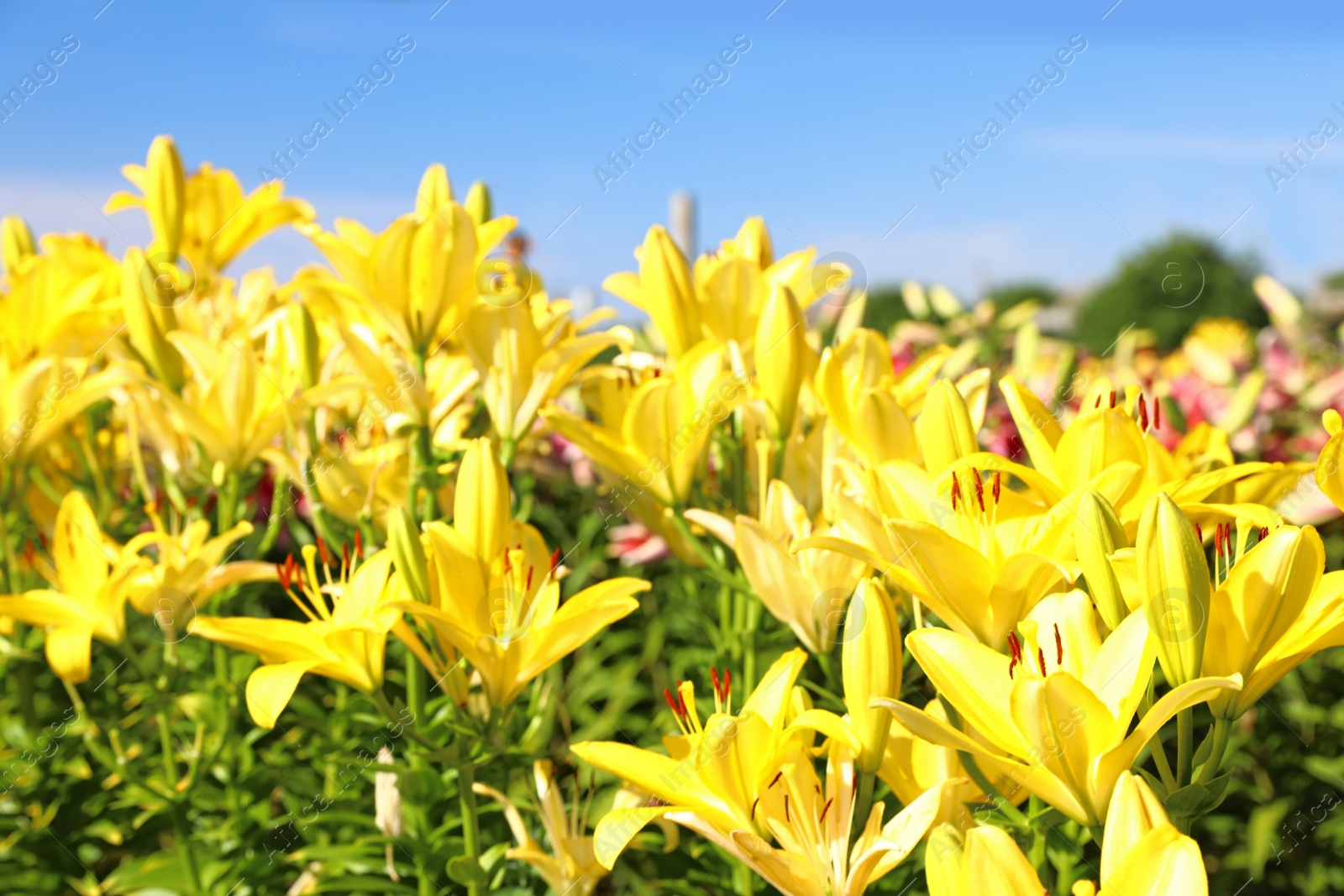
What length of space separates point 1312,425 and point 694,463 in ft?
4.40

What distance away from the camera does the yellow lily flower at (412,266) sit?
113cm

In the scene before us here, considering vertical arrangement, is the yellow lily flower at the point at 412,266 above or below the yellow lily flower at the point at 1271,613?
above

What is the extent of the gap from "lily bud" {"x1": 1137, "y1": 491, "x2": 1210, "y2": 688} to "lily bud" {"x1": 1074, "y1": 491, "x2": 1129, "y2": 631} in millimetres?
31

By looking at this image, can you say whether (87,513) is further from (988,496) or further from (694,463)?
(988,496)

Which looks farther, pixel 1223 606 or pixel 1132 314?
pixel 1132 314

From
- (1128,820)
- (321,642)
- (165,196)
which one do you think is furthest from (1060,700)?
(165,196)

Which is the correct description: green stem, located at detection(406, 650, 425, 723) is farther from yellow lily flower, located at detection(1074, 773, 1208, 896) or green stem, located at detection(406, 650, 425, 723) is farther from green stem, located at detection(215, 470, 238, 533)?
yellow lily flower, located at detection(1074, 773, 1208, 896)

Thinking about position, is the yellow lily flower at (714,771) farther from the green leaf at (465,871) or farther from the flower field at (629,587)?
the green leaf at (465,871)

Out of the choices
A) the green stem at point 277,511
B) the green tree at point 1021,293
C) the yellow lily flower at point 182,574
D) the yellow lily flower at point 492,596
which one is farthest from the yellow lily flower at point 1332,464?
the green tree at point 1021,293

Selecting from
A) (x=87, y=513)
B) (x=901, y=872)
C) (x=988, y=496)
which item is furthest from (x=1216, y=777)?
(x=87, y=513)

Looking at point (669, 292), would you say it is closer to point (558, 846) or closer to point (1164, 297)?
point (558, 846)

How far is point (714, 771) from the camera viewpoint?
702mm

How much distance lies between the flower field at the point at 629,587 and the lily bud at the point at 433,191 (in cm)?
1

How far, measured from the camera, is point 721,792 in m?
0.71
